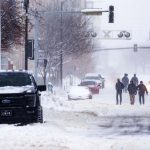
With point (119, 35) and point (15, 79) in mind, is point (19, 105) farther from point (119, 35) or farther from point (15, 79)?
point (119, 35)

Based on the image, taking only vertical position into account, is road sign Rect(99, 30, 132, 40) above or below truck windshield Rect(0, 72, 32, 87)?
above

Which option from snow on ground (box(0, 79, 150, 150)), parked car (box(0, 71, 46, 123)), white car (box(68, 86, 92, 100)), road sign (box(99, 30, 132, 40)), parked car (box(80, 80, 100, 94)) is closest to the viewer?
snow on ground (box(0, 79, 150, 150))

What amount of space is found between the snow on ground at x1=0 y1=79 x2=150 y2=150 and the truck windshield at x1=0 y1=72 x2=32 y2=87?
1.41m

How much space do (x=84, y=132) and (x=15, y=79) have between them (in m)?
2.57

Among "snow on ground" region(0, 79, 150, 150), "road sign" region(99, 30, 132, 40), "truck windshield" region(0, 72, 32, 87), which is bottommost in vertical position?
"snow on ground" region(0, 79, 150, 150)

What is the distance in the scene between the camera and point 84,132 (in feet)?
70.1

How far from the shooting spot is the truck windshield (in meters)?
21.5

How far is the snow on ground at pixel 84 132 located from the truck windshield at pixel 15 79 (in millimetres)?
1413

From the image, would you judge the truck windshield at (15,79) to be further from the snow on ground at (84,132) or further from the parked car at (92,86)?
the parked car at (92,86)

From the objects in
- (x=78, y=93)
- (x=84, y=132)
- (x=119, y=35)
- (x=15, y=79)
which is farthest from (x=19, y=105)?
(x=119, y=35)

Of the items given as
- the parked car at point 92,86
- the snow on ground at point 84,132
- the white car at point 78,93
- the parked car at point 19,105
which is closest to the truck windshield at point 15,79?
the parked car at point 19,105

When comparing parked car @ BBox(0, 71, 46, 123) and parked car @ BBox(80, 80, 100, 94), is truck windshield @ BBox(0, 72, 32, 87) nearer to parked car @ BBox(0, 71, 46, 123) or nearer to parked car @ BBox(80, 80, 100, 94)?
parked car @ BBox(0, 71, 46, 123)

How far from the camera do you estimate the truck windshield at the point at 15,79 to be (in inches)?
848

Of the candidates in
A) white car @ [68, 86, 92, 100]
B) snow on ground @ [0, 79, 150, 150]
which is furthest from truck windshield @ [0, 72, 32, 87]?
white car @ [68, 86, 92, 100]
